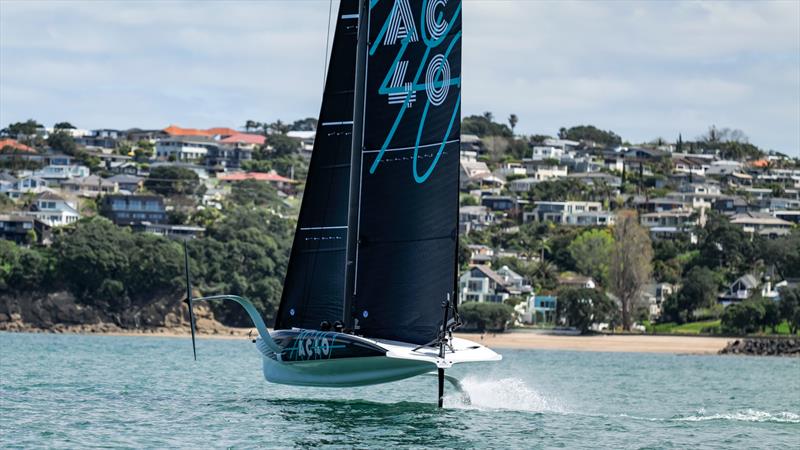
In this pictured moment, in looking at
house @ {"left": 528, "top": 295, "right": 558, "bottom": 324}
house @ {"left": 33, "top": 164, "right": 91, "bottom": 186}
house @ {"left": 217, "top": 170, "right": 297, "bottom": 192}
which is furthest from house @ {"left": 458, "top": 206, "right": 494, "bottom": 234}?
house @ {"left": 33, "top": 164, "right": 91, "bottom": 186}

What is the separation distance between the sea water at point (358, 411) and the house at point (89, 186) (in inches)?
4125

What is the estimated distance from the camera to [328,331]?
98.3 feet

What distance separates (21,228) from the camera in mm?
122688

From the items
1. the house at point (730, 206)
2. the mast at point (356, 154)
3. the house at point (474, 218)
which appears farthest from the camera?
the house at point (730, 206)

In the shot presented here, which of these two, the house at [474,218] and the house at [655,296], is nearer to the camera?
the house at [655,296]

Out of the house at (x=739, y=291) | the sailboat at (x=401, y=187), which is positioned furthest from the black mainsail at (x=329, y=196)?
the house at (x=739, y=291)

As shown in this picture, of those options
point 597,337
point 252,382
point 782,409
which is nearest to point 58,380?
point 252,382

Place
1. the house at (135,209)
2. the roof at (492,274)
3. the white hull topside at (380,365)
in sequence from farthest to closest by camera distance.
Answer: the house at (135,209) < the roof at (492,274) < the white hull topside at (380,365)

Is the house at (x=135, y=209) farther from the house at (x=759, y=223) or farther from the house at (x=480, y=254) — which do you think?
the house at (x=759, y=223)

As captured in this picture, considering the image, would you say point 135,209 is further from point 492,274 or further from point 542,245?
point 492,274

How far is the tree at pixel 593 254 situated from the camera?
399 feet


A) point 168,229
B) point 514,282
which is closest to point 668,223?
point 514,282

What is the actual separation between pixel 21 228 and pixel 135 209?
15496 mm

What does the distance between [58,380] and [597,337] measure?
63.4m
